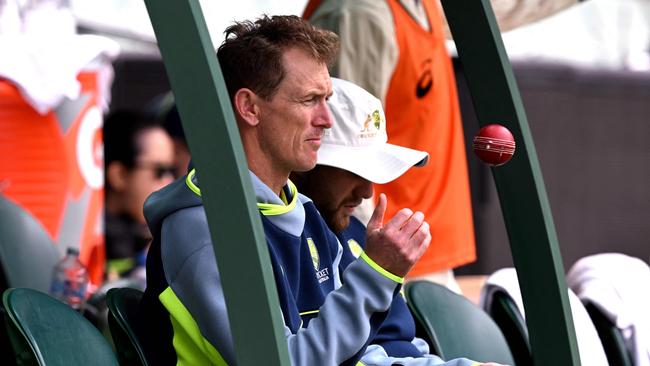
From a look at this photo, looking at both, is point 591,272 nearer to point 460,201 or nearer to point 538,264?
point 460,201

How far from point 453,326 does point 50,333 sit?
3.81ft

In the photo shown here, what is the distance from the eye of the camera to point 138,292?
2.56 m

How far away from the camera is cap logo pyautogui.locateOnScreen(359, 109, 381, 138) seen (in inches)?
110

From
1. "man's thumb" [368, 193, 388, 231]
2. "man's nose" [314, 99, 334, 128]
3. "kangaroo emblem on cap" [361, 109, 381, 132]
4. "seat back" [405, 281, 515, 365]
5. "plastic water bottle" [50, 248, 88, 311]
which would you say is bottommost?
"seat back" [405, 281, 515, 365]

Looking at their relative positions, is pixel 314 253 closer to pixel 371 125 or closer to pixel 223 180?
pixel 371 125

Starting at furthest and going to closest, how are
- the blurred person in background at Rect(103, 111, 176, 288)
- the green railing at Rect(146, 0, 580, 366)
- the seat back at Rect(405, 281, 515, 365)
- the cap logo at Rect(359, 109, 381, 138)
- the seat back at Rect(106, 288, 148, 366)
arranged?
1. the blurred person in background at Rect(103, 111, 176, 288)
2. the seat back at Rect(405, 281, 515, 365)
3. the cap logo at Rect(359, 109, 381, 138)
4. the seat back at Rect(106, 288, 148, 366)
5. the green railing at Rect(146, 0, 580, 366)

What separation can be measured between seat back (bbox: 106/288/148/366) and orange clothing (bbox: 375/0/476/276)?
127 cm

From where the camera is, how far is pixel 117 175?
5.62m

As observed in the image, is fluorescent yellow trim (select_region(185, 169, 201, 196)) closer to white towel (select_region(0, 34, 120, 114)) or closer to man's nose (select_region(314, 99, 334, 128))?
man's nose (select_region(314, 99, 334, 128))

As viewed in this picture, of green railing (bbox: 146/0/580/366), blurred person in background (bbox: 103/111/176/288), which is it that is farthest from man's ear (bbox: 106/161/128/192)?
green railing (bbox: 146/0/580/366)

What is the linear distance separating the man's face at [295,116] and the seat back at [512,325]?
44.9 inches

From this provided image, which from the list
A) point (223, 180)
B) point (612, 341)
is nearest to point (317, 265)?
point (223, 180)

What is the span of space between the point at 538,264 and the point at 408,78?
46.0 inches

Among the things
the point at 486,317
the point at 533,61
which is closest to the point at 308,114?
the point at 486,317
